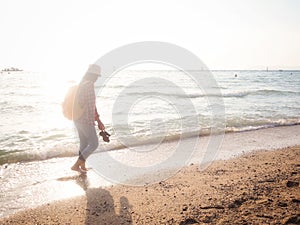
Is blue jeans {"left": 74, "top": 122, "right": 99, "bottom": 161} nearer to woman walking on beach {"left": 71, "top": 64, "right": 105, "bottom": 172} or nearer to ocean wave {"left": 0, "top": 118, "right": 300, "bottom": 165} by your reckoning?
woman walking on beach {"left": 71, "top": 64, "right": 105, "bottom": 172}

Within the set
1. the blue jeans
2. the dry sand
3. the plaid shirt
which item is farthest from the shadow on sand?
the plaid shirt

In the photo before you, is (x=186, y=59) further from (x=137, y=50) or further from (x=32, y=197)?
(x=32, y=197)

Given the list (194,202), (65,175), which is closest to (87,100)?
(65,175)

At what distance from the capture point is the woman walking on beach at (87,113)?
5535 mm

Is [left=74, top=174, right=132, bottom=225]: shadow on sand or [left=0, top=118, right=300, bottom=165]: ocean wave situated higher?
[left=74, top=174, right=132, bottom=225]: shadow on sand

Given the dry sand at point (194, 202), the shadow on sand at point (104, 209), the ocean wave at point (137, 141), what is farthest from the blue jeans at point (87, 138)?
the ocean wave at point (137, 141)

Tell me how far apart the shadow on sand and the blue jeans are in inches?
38.0

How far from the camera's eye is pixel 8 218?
415cm

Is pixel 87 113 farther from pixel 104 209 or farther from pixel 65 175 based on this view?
pixel 104 209

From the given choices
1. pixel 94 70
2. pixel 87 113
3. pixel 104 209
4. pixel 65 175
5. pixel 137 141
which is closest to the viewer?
pixel 104 209

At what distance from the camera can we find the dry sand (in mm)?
3514

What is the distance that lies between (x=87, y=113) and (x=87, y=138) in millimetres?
575

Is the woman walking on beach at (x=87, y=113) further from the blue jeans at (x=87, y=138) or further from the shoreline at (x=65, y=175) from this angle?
the shoreline at (x=65, y=175)

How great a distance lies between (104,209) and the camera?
414 centimetres
